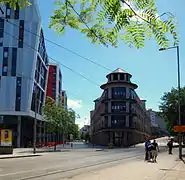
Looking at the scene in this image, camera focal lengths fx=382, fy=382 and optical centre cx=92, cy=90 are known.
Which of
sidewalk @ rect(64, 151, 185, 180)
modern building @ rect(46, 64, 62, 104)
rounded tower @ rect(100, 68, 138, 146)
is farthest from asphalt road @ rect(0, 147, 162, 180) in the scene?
modern building @ rect(46, 64, 62, 104)

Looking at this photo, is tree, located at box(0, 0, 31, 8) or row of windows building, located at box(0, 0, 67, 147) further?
row of windows building, located at box(0, 0, 67, 147)

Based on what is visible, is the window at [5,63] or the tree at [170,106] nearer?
the tree at [170,106]

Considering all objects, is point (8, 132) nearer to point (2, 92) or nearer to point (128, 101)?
point (2, 92)

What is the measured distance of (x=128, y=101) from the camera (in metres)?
100

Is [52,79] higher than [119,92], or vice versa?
[52,79]

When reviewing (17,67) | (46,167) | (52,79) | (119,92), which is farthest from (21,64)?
(52,79)

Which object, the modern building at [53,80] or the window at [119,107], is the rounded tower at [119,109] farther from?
the modern building at [53,80]

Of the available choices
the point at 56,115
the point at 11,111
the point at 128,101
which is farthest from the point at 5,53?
the point at 128,101

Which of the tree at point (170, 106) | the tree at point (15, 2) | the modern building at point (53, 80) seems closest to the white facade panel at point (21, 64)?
the tree at point (170, 106)

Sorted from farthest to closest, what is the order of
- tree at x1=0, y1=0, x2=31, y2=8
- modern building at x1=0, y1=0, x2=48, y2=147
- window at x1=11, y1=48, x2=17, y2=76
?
1. window at x1=11, y1=48, x2=17, y2=76
2. modern building at x1=0, y1=0, x2=48, y2=147
3. tree at x1=0, y1=0, x2=31, y2=8

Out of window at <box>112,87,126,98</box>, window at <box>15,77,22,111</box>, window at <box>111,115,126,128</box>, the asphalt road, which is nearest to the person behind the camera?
the asphalt road

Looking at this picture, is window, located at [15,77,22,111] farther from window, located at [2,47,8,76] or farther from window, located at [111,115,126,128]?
window, located at [111,115,126,128]

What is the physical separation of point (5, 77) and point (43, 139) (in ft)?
99.7

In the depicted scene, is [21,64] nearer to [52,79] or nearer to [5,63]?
[5,63]
